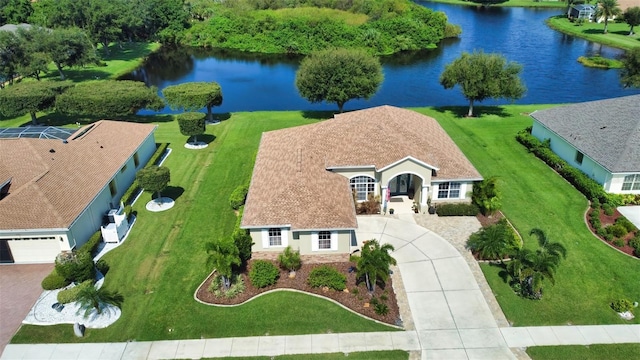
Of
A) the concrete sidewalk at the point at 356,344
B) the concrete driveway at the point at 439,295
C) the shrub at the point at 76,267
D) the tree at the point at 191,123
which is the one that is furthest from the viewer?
the tree at the point at 191,123

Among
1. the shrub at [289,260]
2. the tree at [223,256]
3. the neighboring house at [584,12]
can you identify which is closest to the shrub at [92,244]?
the tree at [223,256]

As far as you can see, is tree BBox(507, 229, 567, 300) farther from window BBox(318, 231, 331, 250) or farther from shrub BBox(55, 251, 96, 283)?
shrub BBox(55, 251, 96, 283)

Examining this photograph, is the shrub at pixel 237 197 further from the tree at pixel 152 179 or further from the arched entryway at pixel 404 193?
the arched entryway at pixel 404 193

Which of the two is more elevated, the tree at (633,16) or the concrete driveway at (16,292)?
the tree at (633,16)

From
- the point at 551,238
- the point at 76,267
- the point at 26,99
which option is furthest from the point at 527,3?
the point at 76,267

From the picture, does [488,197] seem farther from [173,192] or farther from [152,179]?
[173,192]

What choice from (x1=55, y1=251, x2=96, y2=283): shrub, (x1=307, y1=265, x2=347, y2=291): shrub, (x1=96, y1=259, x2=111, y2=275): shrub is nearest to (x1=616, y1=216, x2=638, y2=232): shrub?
(x1=307, y1=265, x2=347, y2=291): shrub
